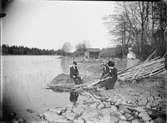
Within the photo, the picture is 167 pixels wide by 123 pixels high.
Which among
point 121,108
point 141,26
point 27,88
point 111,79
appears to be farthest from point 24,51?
point 141,26

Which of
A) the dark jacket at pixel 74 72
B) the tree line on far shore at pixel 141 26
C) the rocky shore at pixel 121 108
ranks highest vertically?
the tree line on far shore at pixel 141 26

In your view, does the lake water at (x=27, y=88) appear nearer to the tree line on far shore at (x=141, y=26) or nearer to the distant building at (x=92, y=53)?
the distant building at (x=92, y=53)

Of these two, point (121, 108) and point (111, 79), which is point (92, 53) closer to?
point (111, 79)

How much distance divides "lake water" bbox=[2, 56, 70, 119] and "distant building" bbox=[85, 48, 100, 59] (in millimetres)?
340

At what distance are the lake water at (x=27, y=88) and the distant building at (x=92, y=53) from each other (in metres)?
0.34

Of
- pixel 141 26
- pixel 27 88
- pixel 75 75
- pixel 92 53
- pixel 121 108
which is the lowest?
pixel 121 108

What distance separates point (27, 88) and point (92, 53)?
78 cm

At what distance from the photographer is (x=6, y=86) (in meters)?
1.69

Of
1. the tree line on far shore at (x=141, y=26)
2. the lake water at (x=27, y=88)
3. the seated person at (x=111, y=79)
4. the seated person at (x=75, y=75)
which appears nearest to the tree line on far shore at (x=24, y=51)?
the lake water at (x=27, y=88)

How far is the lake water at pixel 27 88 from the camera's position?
169 centimetres

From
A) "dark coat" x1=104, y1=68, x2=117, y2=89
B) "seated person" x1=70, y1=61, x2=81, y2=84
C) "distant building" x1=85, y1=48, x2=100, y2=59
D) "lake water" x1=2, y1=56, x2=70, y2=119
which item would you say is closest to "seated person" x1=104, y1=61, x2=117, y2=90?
"dark coat" x1=104, y1=68, x2=117, y2=89

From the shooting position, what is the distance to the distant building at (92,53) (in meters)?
1.73

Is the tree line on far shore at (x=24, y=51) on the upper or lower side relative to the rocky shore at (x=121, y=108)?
upper

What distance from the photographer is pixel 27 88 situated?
5.58 feet
